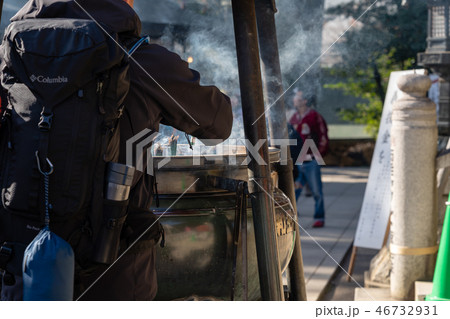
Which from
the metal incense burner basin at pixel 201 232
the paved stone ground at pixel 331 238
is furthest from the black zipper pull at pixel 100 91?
the paved stone ground at pixel 331 238

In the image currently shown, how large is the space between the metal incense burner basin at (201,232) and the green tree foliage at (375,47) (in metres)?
4.18

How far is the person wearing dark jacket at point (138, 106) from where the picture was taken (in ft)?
6.64

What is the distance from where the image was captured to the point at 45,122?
1865 millimetres

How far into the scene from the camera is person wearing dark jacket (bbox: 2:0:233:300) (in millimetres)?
2023

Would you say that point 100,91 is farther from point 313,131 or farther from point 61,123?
point 313,131

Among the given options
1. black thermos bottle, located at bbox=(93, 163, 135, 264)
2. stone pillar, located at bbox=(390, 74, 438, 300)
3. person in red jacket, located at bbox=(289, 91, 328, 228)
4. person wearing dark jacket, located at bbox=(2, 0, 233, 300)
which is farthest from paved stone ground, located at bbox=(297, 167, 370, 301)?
black thermos bottle, located at bbox=(93, 163, 135, 264)

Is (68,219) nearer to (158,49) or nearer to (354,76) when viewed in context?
Result: (158,49)

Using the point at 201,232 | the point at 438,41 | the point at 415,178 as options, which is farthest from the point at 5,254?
the point at 438,41

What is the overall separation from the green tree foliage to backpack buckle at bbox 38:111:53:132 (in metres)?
5.16

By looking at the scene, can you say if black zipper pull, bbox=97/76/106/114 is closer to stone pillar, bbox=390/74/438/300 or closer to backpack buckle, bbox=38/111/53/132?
backpack buckle, bbox=38/111/53/132

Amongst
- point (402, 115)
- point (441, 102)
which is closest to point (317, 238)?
point (441, 102)

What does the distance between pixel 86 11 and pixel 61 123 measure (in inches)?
16.1

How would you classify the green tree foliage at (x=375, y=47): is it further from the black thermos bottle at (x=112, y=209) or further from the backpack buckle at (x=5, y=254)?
the backpack buckle at (x=5, y=254)

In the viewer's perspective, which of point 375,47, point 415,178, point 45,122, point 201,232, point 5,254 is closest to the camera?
point 45,122
